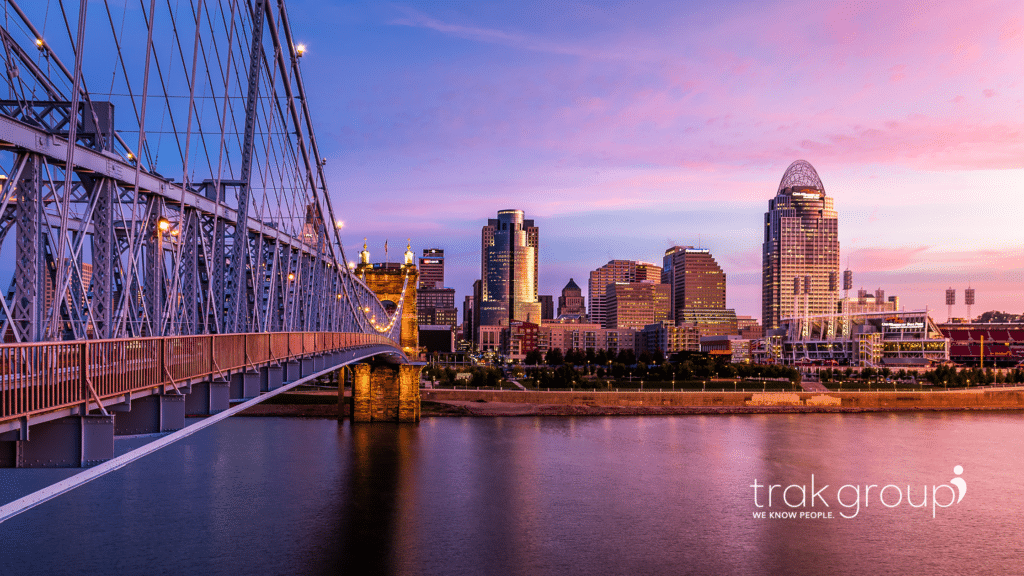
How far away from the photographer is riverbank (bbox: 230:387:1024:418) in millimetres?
69375

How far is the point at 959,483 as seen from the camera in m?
41.7

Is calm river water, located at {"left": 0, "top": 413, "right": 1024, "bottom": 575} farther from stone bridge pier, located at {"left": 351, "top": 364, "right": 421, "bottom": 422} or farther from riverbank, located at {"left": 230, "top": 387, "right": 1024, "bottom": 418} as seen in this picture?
riverbank, located at {"left": 230, "top": 387, "right": 1024, "bottom": 418}

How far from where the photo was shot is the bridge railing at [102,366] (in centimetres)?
949

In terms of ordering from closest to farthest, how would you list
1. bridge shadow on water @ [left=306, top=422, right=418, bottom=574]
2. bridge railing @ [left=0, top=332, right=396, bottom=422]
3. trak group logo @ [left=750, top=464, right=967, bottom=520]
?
bridge railing @ [left=0, top=332, right=396, bottom=422] < bridge shadow on water @ [left=306, top=422, right=418, bottom=574] < trak group logo @ [left=750, top=464, right=967, bottom=520]

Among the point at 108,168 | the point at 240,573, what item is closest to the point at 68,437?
the point at 108,168

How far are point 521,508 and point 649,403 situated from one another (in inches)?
1673

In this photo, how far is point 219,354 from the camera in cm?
1627

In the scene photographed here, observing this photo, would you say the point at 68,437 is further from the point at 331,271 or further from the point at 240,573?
the point at 331,271

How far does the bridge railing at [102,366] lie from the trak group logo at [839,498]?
25.1m

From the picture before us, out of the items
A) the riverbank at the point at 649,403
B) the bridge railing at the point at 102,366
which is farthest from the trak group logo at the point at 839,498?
the riverbank at the point at 649,403

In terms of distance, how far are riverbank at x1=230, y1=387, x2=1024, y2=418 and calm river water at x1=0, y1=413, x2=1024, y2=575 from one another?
44.0ft

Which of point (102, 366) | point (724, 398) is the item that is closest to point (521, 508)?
point (102, 366)

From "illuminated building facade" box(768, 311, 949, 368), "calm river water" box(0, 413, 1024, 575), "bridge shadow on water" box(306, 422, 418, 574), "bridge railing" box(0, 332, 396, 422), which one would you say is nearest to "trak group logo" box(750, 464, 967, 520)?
"calm river water" box(0, 413, 1024, 575)

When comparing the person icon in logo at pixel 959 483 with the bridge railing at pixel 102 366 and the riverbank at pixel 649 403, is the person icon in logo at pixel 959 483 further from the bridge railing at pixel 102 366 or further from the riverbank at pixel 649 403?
the bridge railing at pixel 102 366
